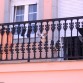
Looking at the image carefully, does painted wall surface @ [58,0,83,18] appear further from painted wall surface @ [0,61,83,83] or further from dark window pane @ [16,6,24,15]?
painted wall surface @ [0,61,83,83]

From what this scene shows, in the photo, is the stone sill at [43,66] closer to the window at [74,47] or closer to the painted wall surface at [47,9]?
the window at [74,47]

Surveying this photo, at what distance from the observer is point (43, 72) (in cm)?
1055

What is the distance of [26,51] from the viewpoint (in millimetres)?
11773

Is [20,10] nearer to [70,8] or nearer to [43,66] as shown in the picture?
[70,8]

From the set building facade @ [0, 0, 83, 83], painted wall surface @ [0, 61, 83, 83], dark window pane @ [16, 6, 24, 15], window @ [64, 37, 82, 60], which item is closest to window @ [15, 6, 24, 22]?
dark window pane @ [16, 6, 24, 15]

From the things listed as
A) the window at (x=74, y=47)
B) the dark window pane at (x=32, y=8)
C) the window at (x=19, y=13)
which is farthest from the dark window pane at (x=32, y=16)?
the window at (x=74, y=47)

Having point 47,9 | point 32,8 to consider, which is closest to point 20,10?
point 32,8

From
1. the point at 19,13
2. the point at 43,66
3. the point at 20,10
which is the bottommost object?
the point at 43,66

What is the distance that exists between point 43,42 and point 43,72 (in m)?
1.02

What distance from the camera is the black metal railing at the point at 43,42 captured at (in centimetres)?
1067

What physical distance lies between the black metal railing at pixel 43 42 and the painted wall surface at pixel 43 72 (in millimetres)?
330

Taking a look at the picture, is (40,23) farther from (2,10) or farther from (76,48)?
(2,10)

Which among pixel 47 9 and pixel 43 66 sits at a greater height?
pixel 47 9

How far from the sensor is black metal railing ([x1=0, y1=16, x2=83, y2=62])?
10672mm
